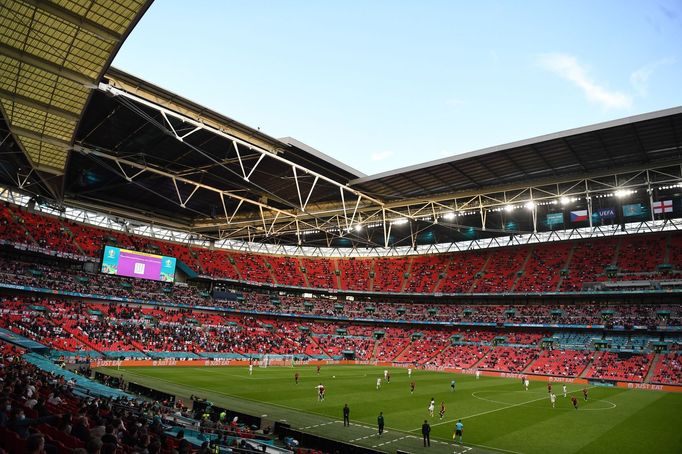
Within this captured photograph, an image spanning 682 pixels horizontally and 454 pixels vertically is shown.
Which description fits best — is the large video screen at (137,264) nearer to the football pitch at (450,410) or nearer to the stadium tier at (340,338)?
the stadium tier at (340,338)

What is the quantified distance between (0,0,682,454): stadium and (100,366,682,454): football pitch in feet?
0.87

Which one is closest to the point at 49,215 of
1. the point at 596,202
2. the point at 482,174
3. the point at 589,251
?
the point at 482,174

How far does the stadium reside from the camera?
22.3m

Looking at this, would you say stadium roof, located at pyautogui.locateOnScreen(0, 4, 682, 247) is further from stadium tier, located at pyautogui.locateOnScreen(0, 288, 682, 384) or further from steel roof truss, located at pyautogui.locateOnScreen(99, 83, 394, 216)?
stadium tier, located at pyautogui.locateOnScreen(0, 288, 682, 384)

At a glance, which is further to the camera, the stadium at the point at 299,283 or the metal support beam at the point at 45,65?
the metal support beam at the point at 45,65

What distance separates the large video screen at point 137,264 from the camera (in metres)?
57.7

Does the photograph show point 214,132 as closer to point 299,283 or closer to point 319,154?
point 319,154

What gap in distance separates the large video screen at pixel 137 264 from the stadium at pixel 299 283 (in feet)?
0.89

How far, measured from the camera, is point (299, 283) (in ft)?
271

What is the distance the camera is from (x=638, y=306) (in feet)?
194

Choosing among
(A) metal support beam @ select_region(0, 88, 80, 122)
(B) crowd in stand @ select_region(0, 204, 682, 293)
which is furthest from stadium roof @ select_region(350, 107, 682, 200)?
(B) crowd in stand @ select_region(0, 204, 682, 293)

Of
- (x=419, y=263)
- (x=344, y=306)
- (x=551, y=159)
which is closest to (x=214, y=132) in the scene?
(x=551, y=159)

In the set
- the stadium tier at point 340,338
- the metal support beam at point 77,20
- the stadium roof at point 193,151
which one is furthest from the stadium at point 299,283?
the stadium tier at point 340,338

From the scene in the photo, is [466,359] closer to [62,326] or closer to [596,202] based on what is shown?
[596,202]
